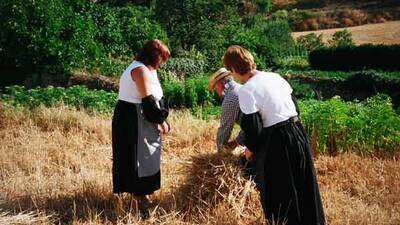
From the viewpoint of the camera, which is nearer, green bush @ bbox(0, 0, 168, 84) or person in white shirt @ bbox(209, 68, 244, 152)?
person in white shirt @ bbox(209, 68, 244, 152)

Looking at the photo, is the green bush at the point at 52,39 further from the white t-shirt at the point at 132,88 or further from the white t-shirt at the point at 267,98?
the white t-shirt at the point at 267,98

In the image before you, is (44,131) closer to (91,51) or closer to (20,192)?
(20,192)

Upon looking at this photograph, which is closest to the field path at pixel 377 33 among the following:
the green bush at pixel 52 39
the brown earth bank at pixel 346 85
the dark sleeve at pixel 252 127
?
the brown earth bank at pixel 346 85

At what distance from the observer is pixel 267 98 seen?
4090 millimetres

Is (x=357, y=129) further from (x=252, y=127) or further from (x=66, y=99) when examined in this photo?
(x=66, y=99)

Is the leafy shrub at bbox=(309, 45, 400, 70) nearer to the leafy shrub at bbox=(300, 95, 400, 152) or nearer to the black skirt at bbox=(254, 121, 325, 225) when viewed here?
the leafy shrub at bbox=(300, 95, 400, 152)

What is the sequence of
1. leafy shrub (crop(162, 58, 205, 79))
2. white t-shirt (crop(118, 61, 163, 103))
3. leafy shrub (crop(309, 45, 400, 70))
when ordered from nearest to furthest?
white t-shirt (crop(118, 61, 163, 103)) → leafy shrub (crop(162, 58, 205, 79)) → leafy shrub (crop(309, 45, 400, 70))

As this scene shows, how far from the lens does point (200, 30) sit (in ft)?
70.8

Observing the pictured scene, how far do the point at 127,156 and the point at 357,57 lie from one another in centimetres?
2079

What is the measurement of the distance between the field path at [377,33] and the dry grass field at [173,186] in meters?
25.8

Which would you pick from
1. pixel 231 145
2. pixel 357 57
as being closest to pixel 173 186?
pixel 231 145

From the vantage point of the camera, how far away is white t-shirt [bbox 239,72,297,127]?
13.3ft

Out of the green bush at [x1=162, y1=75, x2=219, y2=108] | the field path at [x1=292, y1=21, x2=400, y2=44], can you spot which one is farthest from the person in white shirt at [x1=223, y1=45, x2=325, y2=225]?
the field path at [x1=292, y1=21, x2=400, y2=44]

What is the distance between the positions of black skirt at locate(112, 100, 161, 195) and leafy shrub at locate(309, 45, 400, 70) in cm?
2006
